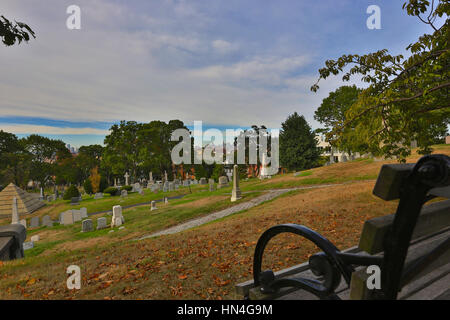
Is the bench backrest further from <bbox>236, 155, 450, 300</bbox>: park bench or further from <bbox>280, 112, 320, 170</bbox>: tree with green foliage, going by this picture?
<bbox>280, 112, 320, 170</bbox>: tree with green foliage

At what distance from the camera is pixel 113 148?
129 feet

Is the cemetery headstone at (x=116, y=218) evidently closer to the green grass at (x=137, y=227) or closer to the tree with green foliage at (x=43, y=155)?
the green grass at (x=137, y=227)

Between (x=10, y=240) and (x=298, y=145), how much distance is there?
3246 centimetres

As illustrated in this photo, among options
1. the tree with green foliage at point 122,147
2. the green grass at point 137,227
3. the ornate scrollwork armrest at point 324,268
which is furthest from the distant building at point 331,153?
the tree with green foliage at point 122,147

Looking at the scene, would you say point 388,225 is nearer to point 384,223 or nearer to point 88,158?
point 384,223

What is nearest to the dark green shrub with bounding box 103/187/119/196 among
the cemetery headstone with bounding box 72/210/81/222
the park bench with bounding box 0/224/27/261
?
the cemetery headstone with bounding box 72/210/81/222

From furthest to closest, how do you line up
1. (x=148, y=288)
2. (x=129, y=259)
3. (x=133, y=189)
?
(x=133, y=189) < (x=129, y=259) < (x=148, y=288)

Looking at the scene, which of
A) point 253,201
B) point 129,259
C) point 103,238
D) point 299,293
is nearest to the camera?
point 299,293

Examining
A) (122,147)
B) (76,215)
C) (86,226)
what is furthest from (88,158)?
(86,226)

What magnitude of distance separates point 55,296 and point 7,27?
15.1 ft

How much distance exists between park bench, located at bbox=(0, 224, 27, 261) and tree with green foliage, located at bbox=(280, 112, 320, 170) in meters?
31.6

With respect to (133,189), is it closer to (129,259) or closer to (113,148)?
(113,148)

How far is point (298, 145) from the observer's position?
111 feet

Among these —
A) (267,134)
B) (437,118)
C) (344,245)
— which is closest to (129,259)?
(344,245)
